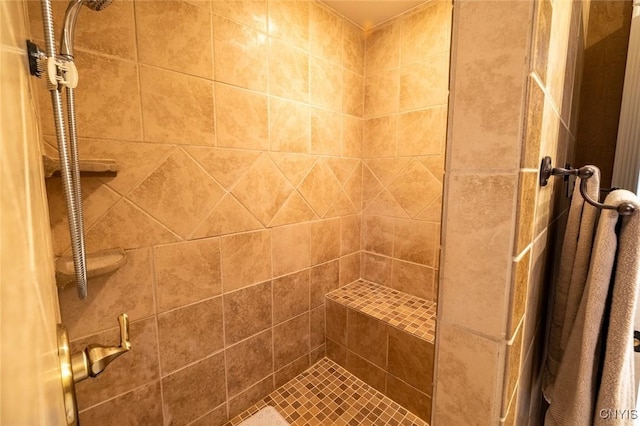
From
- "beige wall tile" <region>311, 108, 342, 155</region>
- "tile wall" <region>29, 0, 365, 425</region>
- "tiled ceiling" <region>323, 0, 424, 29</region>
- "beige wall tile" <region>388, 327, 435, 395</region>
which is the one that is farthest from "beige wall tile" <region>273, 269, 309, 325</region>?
A: "tiled ceiling" <region>323, 0, 424, 29</region>

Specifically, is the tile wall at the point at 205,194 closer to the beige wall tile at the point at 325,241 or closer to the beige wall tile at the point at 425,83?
the beige wall tile at the point at 325,241

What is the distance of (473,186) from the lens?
418 mm

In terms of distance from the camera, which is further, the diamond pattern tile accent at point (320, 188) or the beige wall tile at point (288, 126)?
the diamond pattern tile accent at point (320, 188)

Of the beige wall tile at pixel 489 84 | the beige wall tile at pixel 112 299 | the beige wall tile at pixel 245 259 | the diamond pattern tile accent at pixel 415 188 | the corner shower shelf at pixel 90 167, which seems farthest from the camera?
the diamond pattern tile accent at pixel 415 188

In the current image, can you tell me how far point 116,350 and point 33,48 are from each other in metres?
0.55

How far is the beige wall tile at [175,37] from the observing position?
2.76 feet

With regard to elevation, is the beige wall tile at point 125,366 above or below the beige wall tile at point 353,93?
below

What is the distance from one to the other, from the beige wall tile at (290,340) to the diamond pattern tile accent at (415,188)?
0.85 metres

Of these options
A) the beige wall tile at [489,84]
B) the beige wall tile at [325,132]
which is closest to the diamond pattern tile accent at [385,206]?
the beige wall tile at [325,132]

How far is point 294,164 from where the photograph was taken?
132 centimetres

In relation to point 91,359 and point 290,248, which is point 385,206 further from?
point 91,359

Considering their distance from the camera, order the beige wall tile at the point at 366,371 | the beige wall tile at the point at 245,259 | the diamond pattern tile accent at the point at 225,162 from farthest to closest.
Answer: the beige wall tile at the point at 366,371 < the beige wall tile at the point at 245,259 < the diamond pattern tile accent at the point at 225,162

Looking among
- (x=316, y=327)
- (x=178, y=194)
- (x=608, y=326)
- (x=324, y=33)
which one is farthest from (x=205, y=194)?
(x=608, y=326)

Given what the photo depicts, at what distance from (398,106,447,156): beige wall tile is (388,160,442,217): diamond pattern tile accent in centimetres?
9
